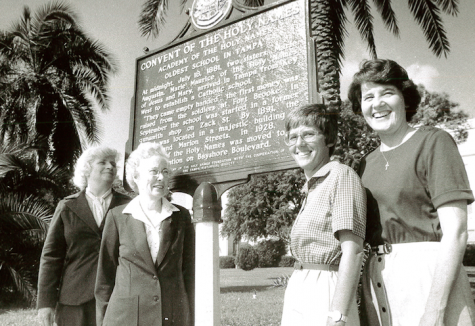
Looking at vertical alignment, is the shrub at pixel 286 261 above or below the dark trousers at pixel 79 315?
above

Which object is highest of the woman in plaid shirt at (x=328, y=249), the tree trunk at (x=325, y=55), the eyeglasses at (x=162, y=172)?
the tree trunk at (x=325, y=55)

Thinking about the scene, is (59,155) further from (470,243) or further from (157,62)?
(470,243)

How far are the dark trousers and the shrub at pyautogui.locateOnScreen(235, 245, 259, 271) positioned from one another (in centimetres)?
2965

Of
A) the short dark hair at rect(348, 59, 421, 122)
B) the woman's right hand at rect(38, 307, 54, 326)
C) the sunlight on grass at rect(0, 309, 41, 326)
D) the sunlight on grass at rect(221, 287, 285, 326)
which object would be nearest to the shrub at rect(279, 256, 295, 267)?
the sunlight on grass at rect(221, 287, 285, 326)

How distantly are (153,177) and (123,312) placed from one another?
91cm

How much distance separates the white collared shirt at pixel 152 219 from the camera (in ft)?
10.6

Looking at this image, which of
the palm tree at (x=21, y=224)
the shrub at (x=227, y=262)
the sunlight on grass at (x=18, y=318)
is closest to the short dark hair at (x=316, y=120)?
the sunlight on grass at (x=18, y=318)

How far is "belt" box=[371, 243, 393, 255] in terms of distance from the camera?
210cm

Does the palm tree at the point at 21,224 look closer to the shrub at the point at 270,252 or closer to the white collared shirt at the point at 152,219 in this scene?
the white collared shirt at the point at 152,219

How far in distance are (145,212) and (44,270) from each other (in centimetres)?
96

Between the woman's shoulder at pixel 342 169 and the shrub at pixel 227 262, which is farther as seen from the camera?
the shrub at pixel 227 262

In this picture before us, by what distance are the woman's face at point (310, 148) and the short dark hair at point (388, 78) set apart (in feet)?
0.94

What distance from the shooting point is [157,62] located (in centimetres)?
491

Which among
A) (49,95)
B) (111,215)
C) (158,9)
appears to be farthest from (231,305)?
(49,95)
